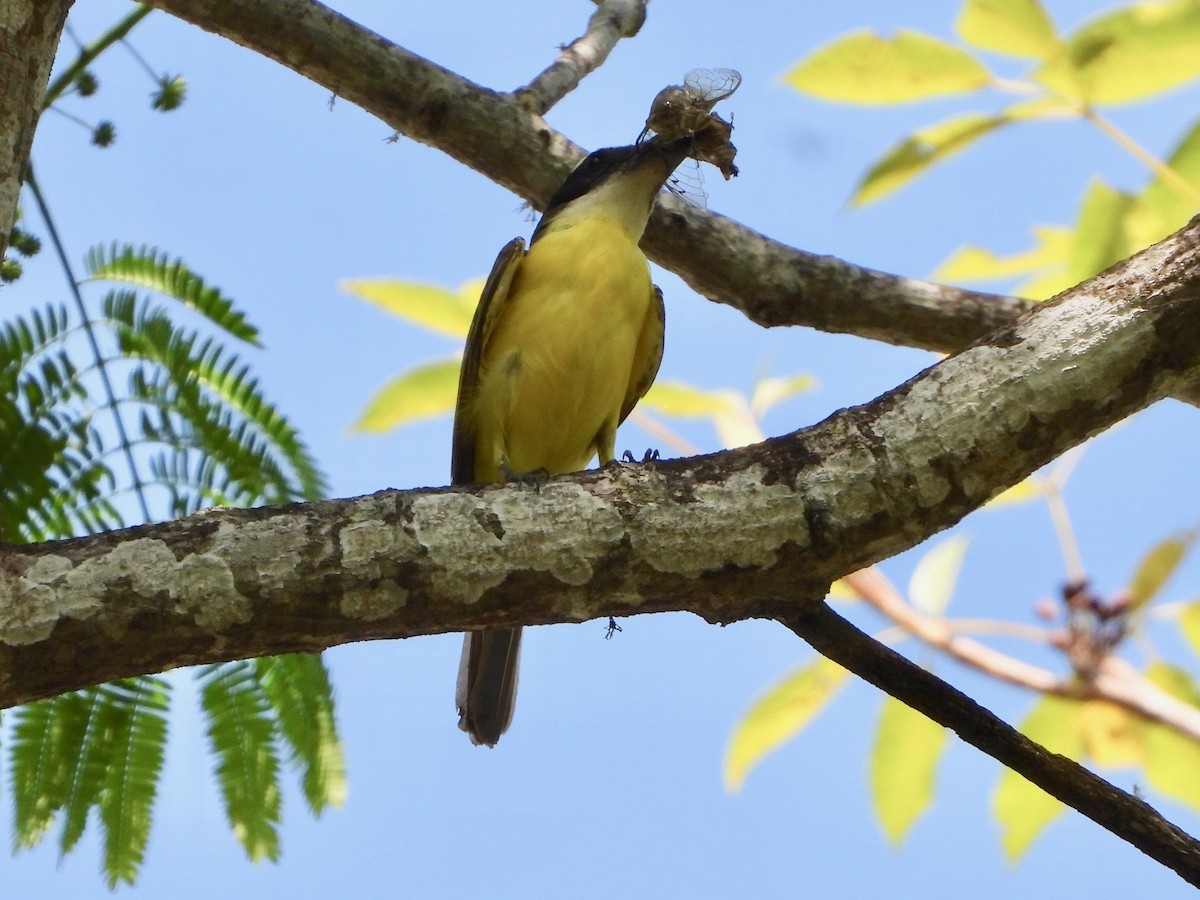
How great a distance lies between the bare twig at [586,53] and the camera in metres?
4.63

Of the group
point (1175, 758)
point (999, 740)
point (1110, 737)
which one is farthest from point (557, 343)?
point (1175, 758)

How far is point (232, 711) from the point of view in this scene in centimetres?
324

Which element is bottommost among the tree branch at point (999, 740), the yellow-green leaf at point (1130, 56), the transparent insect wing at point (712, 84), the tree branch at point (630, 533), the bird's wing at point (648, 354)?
the tree branch at point (999, 740)

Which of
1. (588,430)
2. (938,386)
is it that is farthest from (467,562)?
(588,430)

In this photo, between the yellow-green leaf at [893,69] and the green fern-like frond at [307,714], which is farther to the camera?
the yellow-green leaf at [893,69]

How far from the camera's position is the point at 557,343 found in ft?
14.6

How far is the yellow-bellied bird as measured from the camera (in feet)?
14.6

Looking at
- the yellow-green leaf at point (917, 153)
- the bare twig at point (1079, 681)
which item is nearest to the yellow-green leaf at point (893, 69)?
the yellow-green leaf at point (917, 153)

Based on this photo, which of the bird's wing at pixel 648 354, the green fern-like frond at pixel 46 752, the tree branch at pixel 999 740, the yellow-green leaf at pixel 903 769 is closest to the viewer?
the tree branch at pixel 999 740

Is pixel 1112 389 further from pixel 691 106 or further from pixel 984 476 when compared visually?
pixel 691 106

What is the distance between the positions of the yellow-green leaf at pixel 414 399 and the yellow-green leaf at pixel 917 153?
199 centimetres

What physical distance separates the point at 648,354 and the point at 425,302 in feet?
4.67

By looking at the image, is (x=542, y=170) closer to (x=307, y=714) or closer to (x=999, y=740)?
(x=307, y=714)

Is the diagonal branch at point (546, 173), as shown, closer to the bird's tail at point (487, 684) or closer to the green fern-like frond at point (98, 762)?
the bird's tail at point (487, 684)
